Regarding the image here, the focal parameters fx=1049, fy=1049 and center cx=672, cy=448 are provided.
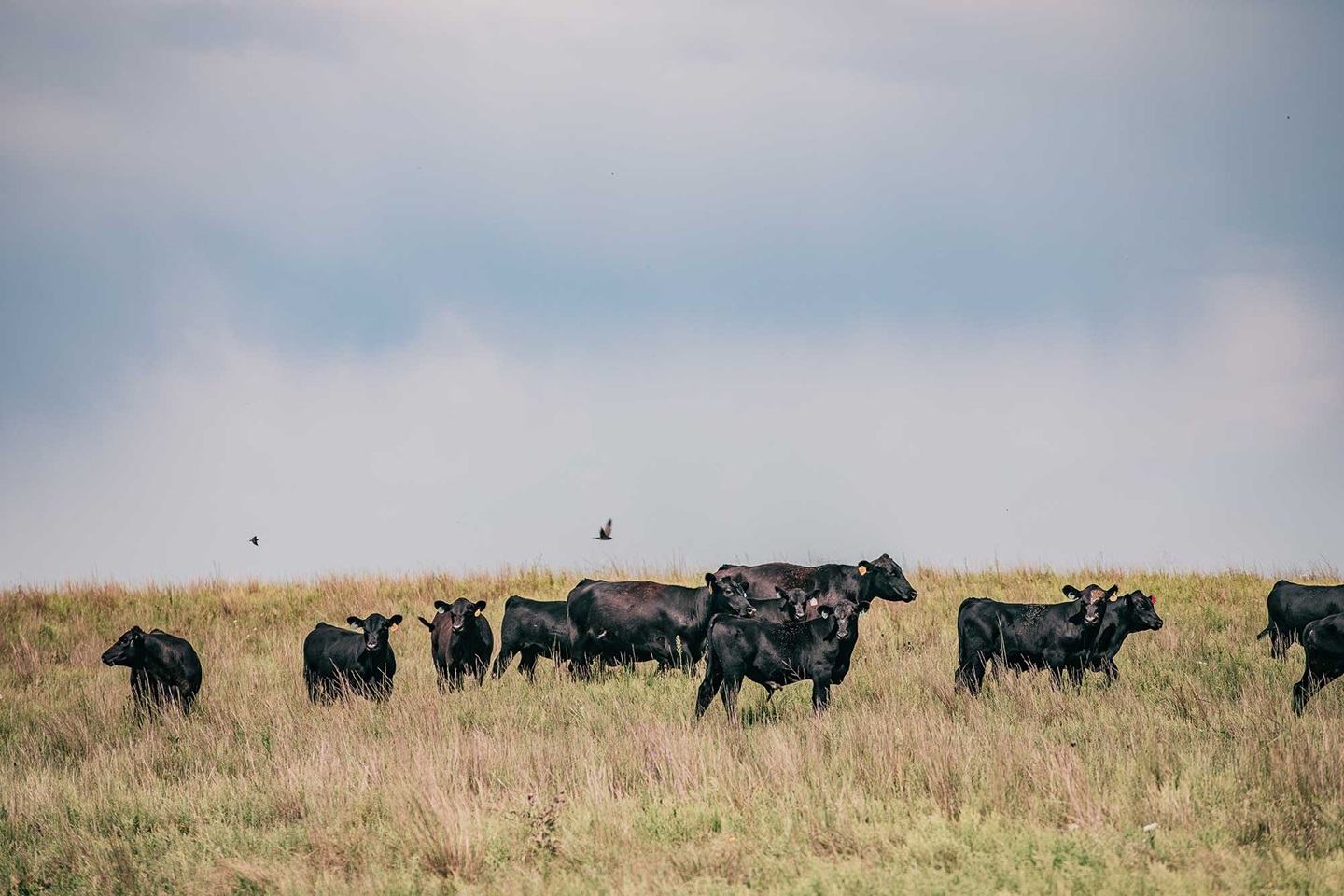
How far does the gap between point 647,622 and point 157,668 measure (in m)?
6.43

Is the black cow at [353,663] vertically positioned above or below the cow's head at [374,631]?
below

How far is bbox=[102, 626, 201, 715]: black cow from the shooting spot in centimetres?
1319

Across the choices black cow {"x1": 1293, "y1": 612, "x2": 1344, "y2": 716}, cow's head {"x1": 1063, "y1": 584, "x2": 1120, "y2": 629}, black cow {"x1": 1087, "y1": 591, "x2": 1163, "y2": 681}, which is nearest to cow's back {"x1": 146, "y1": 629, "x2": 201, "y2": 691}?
cow's head {"x1": 1063, "y1": 584, "x2": 1120, "y2": 629}

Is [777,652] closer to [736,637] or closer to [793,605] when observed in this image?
[736,637]

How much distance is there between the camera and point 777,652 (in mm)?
11656

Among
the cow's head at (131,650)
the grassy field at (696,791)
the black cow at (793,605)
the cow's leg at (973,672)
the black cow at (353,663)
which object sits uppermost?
the black cow at (793,605)

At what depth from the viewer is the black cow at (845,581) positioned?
16750 millimetres

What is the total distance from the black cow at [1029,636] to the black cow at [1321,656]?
226 cm

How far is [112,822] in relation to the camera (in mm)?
8852

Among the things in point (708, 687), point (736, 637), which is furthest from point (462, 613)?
point (736, 637)

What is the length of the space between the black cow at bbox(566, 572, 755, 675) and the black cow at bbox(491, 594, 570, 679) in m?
0.21

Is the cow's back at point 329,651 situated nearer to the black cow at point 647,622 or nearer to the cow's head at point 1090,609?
the black cow at point 647,622

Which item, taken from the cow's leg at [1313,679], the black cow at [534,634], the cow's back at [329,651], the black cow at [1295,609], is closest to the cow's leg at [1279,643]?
the black cow at [1295,609]

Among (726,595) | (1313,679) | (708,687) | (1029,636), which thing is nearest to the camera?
(1313,679)
